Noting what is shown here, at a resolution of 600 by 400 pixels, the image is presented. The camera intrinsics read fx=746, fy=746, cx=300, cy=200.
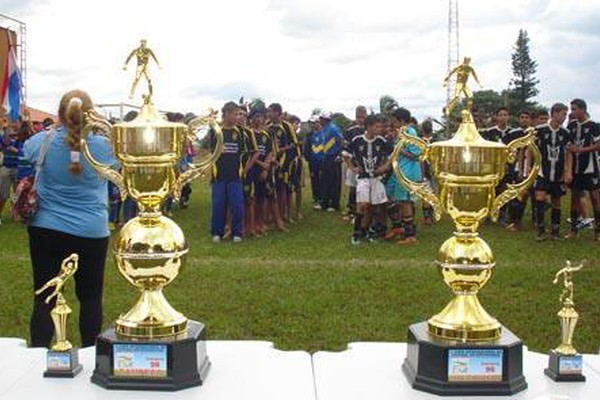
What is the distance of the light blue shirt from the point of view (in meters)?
3.19

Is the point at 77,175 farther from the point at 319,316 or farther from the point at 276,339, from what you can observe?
the point at 319,316

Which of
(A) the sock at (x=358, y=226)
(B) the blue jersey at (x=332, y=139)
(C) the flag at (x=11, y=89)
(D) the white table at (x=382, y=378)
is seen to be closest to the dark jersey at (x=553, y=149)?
(A) the sock at (x=358, y=226)

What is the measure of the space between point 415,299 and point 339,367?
3557 mm

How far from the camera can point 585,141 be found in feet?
26.4

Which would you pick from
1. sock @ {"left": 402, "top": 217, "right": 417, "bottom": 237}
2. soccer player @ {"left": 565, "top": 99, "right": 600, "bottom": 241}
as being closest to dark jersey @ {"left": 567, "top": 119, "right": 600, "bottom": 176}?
soccer player @ {"left": 565, "top": 99, "right": 600, "bottom": 241}

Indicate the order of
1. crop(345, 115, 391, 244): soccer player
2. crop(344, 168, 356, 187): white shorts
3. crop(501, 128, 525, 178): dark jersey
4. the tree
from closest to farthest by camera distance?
crop(345, 115, 391, 244): soccer player → crop(501, 128, 525, 178): dark jersey → crop(344, 168, 356, 187): white shorts → the tree

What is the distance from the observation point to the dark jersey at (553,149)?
7.95 m

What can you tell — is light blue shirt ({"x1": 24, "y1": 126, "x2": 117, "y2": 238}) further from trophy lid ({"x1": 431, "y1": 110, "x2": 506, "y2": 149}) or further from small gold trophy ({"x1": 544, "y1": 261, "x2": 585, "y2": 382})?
small gold trophy ({"x1": 544, "y1": 261, "x2": 585, "y2": 382})

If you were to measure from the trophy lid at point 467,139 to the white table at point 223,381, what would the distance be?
78 centimetres

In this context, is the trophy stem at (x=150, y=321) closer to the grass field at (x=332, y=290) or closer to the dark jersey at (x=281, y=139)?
the grass field at (x=332, y=290)

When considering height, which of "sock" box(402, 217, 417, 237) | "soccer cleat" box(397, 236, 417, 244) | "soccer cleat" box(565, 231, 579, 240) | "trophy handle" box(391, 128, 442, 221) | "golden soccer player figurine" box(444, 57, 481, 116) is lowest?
"soccer cleat" box(397, 236, 417, 244)

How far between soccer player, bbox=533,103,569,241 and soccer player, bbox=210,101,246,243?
3217 mm

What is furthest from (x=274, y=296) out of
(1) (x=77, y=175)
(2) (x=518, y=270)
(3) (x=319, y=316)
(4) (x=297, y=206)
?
(4) (x=297, y=206)

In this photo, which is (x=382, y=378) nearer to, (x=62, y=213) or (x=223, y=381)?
(x=223, y=381)
